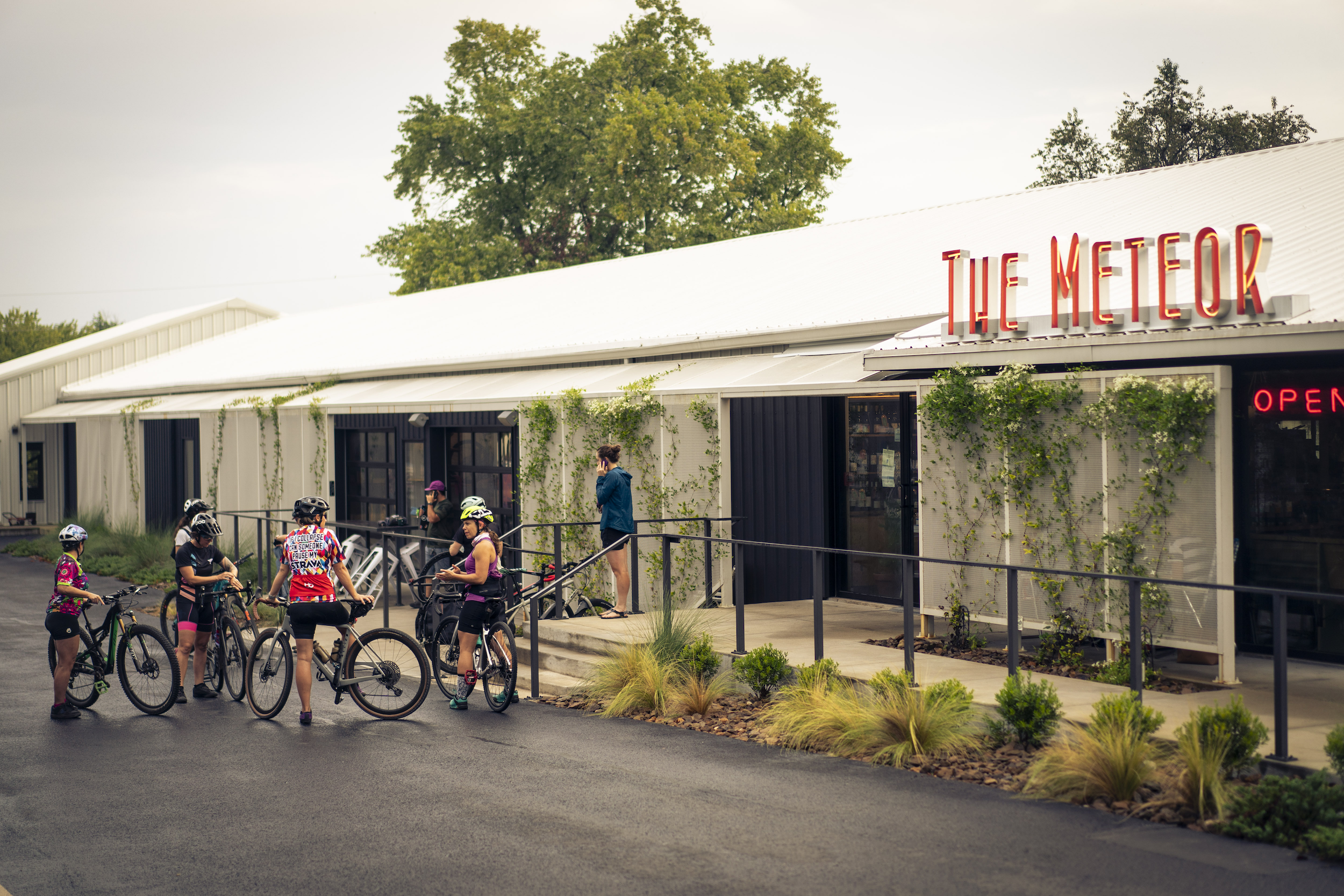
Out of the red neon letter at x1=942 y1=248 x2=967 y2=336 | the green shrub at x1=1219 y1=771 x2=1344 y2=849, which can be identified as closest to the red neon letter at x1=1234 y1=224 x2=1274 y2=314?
the red neon letter at x1=942 y1=248 x2=967 y2=336

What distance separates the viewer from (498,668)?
33.2 ft

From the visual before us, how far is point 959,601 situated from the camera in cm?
1027

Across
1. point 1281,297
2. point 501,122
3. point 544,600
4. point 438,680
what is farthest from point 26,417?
point 1281,297

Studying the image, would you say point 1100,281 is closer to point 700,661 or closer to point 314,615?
point 700,661

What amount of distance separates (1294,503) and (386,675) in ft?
23.4

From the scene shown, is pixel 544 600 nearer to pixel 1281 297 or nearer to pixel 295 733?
pixel 295 733

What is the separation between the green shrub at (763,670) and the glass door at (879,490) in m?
3.52

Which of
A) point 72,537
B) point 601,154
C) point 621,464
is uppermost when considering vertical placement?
point 601,154

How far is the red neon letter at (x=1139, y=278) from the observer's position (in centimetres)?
938

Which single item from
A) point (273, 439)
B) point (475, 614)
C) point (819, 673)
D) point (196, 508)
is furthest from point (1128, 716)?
point (273, 439)

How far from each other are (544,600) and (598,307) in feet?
22.6

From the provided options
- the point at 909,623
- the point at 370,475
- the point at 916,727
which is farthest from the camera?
the point at 370,475

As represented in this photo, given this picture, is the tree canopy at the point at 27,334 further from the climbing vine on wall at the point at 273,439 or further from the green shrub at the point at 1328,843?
the green shrub at the point at 1328,843

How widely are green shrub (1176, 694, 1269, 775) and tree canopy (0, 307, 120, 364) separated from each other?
6268 centimetres
